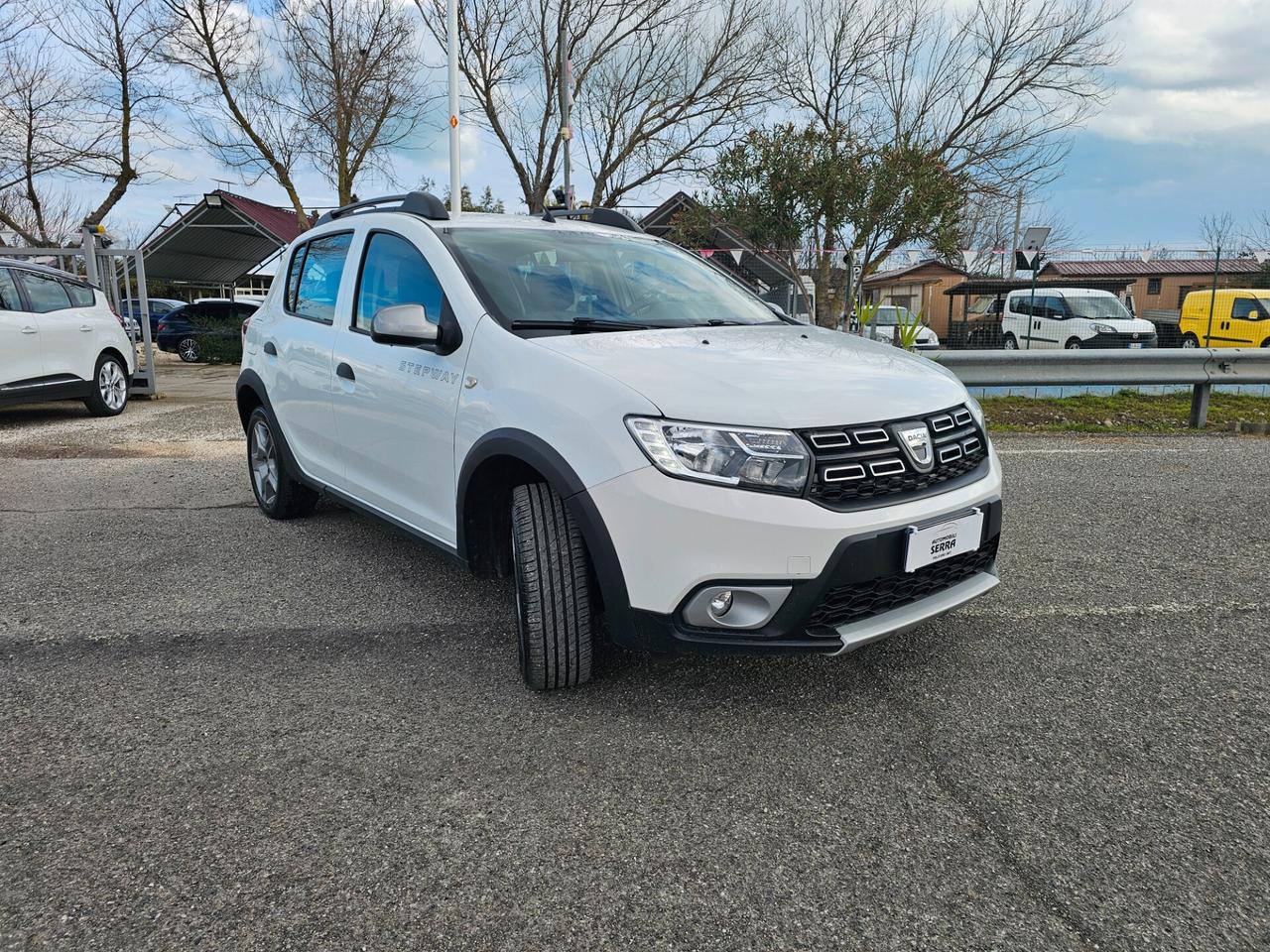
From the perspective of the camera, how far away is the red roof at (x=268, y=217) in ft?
78.5

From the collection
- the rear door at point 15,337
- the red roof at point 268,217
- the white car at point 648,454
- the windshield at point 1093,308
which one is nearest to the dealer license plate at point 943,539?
the white car at point 648,454

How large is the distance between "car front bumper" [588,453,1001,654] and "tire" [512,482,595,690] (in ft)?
0.54

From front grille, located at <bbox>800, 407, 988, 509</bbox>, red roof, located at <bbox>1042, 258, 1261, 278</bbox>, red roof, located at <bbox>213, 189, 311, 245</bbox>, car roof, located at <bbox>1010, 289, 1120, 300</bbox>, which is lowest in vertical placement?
front grille, located at <bbox>800, 407, 988, 509</bbox>

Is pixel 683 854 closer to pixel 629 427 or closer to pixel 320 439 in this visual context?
pixel 629 427

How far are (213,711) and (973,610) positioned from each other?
9.29 ft

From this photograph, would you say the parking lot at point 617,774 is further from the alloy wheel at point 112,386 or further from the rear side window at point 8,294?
the alloy wheel at point 112,386

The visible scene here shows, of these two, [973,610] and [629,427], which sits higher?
[629,427]

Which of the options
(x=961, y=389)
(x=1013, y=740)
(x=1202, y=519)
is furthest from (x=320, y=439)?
(x=1202, y=519)

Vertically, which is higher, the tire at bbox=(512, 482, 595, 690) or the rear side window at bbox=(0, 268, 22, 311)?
the rear side window at bbox=(0, 268, 22, 311)

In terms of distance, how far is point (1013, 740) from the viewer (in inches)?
103

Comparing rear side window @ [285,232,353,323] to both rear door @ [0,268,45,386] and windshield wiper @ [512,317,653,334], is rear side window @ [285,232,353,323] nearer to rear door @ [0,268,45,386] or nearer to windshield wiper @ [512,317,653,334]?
windshield wiper @ [512,317,653,334]

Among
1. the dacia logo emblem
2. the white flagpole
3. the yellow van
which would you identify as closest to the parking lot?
the dacia logo emblem

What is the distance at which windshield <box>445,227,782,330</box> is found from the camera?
329 cm

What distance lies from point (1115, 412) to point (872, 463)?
307 inches
